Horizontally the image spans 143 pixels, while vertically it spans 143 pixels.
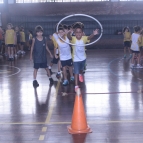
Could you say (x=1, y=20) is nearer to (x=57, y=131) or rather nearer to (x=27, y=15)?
(x=27, y=15)

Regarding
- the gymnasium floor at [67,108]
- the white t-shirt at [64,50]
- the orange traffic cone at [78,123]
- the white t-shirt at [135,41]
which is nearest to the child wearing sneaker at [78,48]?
the gymnasium floor at [67,108]

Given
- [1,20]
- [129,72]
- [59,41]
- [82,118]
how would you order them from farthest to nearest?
1. [1,20]
2. [129,72]
3. [59,41]
4. [82,118]

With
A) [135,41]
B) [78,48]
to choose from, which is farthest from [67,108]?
[135,41]

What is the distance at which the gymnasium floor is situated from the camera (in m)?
5.91

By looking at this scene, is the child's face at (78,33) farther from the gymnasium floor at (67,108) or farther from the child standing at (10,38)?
the child standing at (10,38)

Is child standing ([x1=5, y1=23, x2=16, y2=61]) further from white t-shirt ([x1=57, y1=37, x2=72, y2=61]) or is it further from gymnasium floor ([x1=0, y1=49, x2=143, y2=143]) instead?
white t-shirt ([x1=57, y1=37, x2=72, y2=61])

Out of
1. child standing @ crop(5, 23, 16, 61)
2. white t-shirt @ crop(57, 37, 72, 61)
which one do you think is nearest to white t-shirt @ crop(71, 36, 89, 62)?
white t-shirt @ crop(57, 37, 72, 61)

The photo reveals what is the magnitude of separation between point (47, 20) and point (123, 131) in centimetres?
1876

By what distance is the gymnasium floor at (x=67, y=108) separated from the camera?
591 centimetres

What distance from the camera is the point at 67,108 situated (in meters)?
7.75

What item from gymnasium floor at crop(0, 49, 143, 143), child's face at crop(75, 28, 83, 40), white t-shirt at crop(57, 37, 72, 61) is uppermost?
child's face at crop(75, 28, 83, 40)

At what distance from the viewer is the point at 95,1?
80.7ft

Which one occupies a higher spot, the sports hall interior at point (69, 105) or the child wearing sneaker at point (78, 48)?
the child wearing sneaker at point (78, 48)

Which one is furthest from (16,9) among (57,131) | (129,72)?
(57,131)
